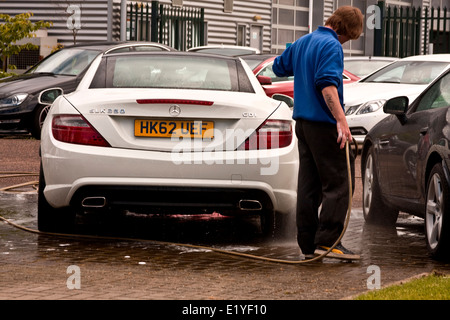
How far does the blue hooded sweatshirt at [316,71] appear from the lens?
6934 millimetres

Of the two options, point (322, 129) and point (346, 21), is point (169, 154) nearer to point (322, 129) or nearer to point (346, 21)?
point (322, 129)

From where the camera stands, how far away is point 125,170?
7.45 metres

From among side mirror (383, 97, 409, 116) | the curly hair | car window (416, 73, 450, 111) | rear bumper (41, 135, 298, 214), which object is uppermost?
the curly hair

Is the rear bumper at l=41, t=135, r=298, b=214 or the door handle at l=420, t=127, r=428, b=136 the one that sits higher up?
the door handle at l=420, t=127, r=428, b=136

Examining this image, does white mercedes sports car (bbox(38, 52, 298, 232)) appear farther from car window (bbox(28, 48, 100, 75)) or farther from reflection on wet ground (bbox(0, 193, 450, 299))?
car window (bbox(28, 48, 100, 75))

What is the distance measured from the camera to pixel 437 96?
26.8 feet

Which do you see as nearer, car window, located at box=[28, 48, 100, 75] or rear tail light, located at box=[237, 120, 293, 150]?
rear tail light, located at box=[237, 120, 293, 150]

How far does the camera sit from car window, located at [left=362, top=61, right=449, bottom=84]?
664 inches

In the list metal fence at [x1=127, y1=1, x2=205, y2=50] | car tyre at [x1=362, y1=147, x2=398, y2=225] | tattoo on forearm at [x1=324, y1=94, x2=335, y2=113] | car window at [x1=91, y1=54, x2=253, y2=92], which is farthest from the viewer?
metal fence at [x1=127, y1=1, x2=205, y2=50]

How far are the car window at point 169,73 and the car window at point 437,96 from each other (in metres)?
1.38

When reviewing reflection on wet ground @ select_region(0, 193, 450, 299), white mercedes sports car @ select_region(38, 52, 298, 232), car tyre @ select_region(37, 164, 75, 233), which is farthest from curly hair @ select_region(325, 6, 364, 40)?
car tyre @ select_region(37, 164, 75, 233)

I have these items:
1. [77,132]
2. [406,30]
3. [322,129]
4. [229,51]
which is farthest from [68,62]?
[406,30]

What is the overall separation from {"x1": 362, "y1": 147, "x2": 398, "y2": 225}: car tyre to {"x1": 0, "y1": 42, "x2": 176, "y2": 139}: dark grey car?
25.3 ft
